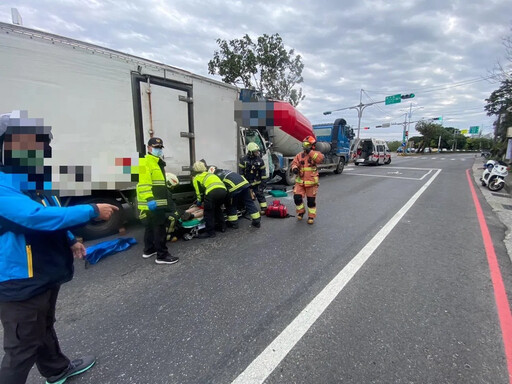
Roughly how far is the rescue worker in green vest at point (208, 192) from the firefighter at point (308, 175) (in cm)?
176

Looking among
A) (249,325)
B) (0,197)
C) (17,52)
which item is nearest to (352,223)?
(249,325)

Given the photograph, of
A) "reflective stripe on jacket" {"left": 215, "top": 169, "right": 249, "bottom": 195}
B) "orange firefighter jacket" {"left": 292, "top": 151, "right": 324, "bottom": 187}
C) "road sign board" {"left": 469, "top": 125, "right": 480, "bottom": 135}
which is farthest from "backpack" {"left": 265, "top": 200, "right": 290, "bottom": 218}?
"road sign board" {"left": 469, "top": 125, "right": 480, "bottom": 135}

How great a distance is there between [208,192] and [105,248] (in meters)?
1.76

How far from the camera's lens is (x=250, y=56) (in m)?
17.8

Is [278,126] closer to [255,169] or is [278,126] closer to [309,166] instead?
[255,169]

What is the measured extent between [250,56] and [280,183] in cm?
1182

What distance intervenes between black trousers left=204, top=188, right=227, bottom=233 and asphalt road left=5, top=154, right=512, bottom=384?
365 millimetres

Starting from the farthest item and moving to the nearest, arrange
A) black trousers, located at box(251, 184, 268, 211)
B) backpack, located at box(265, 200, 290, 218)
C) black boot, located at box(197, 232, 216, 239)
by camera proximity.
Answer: black trousers, located at box(251, 184, 268, 211)
backpack, located at box(265, 200, 290, 218)
black boot, located at box(197, 232, 216, 239)

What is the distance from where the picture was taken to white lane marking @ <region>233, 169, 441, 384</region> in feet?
5.81

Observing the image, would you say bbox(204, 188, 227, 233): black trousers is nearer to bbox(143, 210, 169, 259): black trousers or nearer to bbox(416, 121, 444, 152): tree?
bbox(143, 210, 169, 259): black trousers

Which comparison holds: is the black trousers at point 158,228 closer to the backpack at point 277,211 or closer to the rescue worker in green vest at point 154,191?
the rescue worker in green vest at point 154,191

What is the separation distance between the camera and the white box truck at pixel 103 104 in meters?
3.27

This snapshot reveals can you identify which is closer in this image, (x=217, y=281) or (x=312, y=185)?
(x=217, y=281)

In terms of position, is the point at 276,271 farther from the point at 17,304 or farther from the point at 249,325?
the point at 17,304
